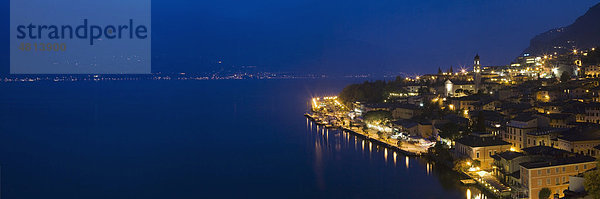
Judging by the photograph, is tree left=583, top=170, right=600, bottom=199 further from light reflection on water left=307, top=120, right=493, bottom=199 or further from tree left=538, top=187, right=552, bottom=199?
light reflection on water left=307, top=120, right=493, bottom=199

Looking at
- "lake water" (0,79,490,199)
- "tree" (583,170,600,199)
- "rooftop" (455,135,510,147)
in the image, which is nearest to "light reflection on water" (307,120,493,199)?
"lake water" (0,79,490,199)

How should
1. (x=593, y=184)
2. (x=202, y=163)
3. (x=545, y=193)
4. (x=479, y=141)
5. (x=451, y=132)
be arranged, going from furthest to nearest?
1. (x=202, y=163)
2. (x=451, y=132)
3. (x=479, y=141)
4. (x=545, y=193)
5. (x=593, y=184)

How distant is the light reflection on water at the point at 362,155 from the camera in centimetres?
649

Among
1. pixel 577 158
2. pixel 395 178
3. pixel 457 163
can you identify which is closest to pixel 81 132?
pixel 395 178

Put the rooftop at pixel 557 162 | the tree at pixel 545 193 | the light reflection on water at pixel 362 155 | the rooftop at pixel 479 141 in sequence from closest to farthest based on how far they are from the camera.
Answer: the tree at pixel 545 193 → the rooftop at pixel 557 162 → the light reflection on water at pixel 362 155 → the rooftop at pixel 479 141

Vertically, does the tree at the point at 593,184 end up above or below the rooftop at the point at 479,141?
below

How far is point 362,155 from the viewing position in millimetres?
9227

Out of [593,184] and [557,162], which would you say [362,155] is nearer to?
[557,162]

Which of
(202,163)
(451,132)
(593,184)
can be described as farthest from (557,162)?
(202,163)

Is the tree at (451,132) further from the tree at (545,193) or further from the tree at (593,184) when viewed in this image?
the tree at (593,184)

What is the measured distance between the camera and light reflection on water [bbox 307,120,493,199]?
21.3 feet

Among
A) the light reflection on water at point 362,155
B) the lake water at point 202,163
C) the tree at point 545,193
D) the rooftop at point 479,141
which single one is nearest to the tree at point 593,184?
the tree at point 545,193

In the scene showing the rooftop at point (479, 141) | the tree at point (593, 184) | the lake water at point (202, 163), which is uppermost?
the rooftop at point (479, 141)

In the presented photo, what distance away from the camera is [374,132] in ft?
37.5
